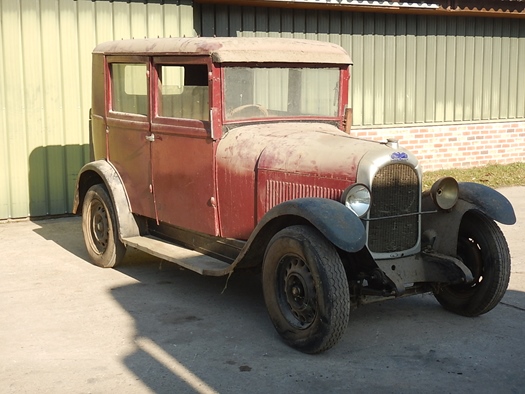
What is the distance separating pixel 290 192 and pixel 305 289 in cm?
87

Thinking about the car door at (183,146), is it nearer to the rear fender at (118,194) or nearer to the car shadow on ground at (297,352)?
the rear fender at (118,194)

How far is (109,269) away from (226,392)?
10.5 ft

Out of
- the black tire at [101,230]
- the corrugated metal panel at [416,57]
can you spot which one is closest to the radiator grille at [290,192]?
the black tire at [101,230]

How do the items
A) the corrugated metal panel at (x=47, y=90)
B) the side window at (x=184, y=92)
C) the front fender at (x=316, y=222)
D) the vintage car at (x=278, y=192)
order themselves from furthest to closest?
the corrugated metal panel at (x=47, y=90), the side window at (x=184, y=92), the vintage car at (x=278, y=192), the front fender at (x=316, y=222)

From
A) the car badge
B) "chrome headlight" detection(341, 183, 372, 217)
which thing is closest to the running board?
"chrome headlight" detection(341, 183, 372, 217)

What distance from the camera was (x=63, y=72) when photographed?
981cm

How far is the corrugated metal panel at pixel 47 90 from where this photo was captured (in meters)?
9.52

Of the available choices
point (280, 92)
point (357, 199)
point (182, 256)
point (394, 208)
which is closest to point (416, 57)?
point (280, 92)

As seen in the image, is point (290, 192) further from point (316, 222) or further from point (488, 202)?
point (488, 202)

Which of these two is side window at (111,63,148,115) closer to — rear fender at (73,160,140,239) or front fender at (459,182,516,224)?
rear fender at (73,160,140,239)

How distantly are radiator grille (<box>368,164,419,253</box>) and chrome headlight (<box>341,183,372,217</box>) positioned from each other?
88mm

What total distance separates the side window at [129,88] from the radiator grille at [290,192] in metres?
1.63

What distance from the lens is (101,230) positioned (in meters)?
7.82

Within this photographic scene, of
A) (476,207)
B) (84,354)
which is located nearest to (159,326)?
(84,354)
